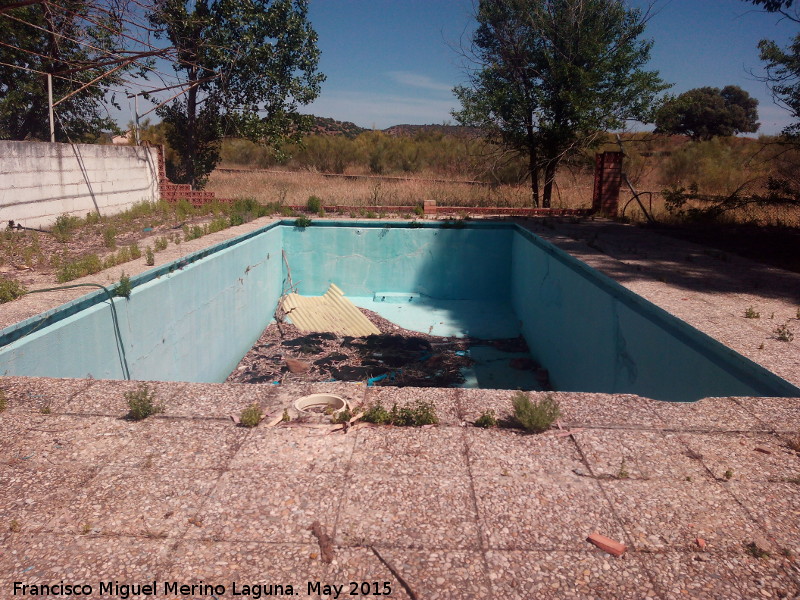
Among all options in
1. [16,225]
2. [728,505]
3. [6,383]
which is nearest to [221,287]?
[16,225]

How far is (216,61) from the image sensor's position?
1256cm

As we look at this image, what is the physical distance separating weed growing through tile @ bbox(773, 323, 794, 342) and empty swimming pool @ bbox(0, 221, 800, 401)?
52 cm

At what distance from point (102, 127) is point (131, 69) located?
9.28 ft

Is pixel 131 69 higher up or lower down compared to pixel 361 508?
higher up

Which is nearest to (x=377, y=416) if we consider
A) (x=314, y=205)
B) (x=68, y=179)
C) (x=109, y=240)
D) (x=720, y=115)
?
(x=109, y=240)

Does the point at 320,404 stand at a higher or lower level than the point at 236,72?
lower

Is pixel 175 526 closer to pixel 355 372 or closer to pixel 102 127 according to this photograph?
pixel 355 372

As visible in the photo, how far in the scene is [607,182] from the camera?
38.9 ft

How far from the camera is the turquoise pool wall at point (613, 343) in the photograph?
12.3 feet

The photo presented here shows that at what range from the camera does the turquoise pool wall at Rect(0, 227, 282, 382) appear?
13.7 ft

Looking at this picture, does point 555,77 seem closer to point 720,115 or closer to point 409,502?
point 409,502

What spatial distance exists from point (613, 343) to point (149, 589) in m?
4.61

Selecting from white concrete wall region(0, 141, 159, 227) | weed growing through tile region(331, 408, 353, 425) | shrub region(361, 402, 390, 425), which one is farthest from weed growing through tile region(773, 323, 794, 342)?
white concrete wall region(0, 141, 159, 227)

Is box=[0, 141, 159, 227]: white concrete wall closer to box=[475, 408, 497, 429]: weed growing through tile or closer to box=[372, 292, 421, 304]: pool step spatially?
box=[372, 292, 421, 304]: pool step
